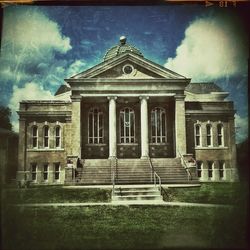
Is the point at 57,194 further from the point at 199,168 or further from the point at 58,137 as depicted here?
the point at 199,168

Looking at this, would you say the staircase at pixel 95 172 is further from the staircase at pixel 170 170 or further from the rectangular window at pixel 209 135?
the rectangular window at pixel 209 135

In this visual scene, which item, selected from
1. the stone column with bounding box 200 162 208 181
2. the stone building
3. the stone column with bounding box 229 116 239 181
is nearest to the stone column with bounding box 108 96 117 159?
the stone building

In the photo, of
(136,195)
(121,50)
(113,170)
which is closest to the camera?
(136,195)

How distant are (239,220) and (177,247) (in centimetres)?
163

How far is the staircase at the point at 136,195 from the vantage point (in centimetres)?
1048

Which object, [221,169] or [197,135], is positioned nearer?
[221,169]

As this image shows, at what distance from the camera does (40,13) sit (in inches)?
419

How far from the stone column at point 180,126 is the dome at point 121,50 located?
147cm

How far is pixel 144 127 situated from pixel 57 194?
2.59m

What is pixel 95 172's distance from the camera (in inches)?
423

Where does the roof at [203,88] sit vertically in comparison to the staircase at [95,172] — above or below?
above

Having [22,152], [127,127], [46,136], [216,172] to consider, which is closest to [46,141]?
[46,136]

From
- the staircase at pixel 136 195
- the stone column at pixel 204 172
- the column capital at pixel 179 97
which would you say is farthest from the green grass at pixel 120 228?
the column capital at pixel 179 97

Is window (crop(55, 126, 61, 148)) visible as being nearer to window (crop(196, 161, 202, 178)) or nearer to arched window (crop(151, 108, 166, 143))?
arched window (crop(151, 108, 166, 143))
